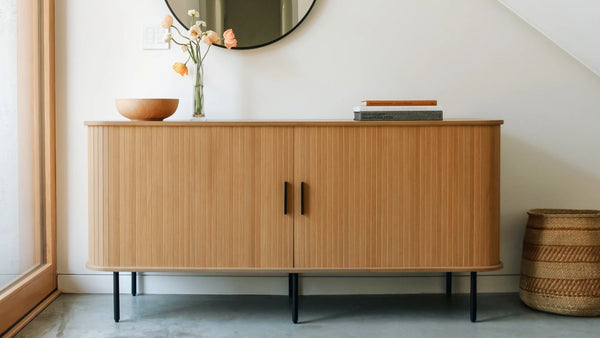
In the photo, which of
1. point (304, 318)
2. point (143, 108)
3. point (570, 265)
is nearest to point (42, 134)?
point (143, 108)

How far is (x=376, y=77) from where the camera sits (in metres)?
2.73

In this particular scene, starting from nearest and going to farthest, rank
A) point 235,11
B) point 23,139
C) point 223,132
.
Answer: point 223,132, point 23,139, point 235,11

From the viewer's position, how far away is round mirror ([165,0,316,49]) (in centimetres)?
270

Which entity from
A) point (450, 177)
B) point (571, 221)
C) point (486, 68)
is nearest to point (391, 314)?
point (450, 177)

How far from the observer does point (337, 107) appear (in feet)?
8.96

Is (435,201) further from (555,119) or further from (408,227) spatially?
(555,119)

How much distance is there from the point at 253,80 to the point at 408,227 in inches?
38.7

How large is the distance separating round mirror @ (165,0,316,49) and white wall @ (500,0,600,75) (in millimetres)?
943

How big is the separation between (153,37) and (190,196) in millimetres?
850

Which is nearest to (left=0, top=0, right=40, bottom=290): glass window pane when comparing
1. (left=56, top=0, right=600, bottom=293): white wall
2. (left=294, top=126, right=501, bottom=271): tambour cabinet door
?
(left=56, top=0, right=600, bottom=293): white wall

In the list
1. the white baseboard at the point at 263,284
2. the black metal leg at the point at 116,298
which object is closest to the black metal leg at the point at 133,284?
the white baseboard at the point at 263,284

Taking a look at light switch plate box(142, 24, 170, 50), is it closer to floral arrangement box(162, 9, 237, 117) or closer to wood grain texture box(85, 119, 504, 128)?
floral arrangement box(162, 9, 237, 117)

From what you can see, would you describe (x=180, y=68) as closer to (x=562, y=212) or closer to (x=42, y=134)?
(x=42, y=134)

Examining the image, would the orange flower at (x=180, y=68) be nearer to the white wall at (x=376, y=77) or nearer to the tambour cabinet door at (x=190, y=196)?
the white wall at (x=376, y=77)
